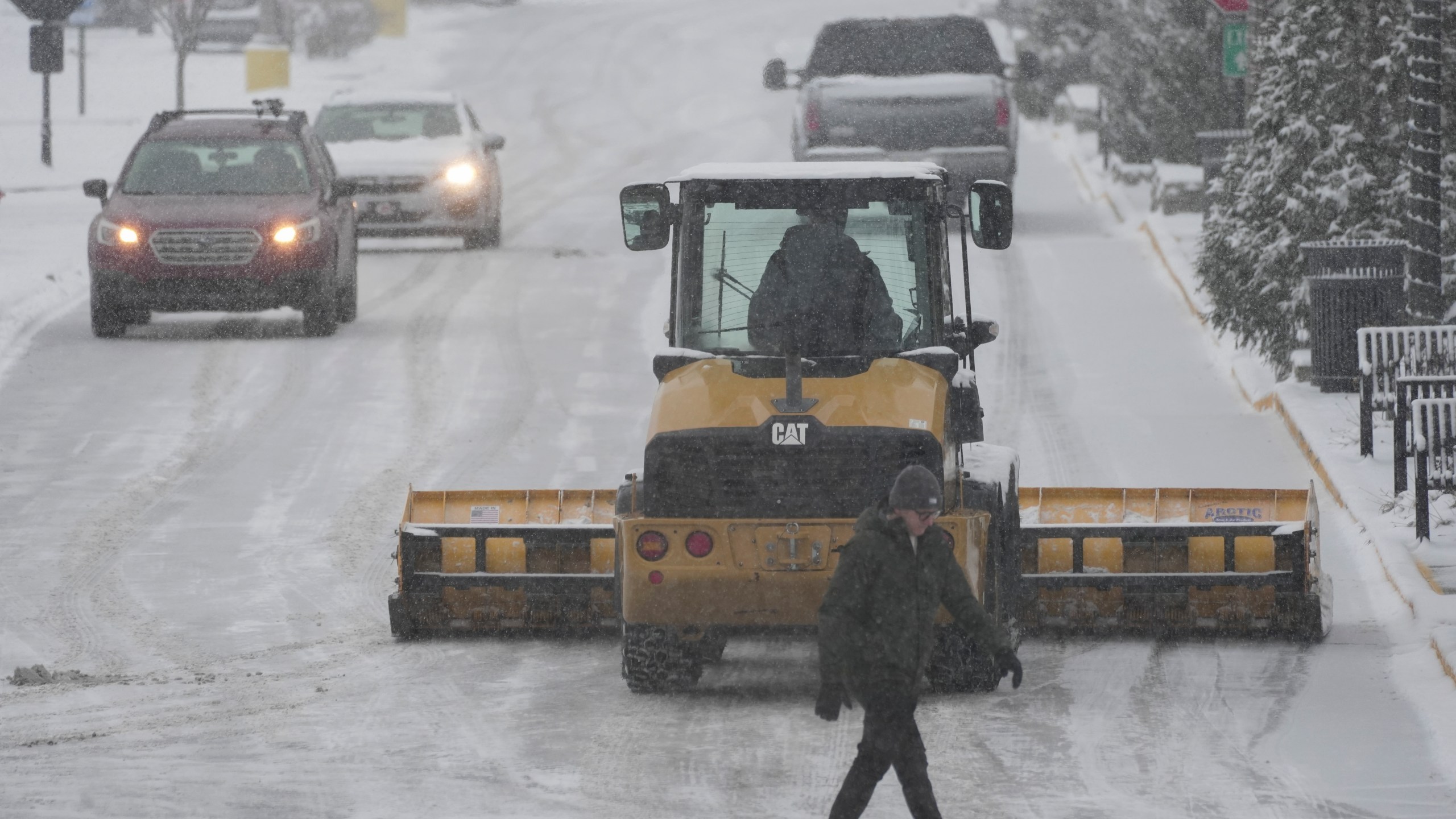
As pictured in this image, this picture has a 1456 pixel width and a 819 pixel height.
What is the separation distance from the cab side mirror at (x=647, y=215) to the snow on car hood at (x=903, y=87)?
14.0m

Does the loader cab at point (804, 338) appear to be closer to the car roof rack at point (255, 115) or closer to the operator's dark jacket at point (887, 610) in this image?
the operator's dark jacket at point (887, 610)

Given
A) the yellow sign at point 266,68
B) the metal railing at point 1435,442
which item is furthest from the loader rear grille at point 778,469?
the yellow sign at point 266,68

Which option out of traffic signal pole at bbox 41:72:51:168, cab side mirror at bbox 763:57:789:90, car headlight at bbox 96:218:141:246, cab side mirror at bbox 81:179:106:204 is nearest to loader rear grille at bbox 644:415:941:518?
car headlight at bbox 96:218:141:246

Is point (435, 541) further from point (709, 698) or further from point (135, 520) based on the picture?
point (135, 520)

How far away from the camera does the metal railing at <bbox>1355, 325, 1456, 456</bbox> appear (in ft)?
49.5

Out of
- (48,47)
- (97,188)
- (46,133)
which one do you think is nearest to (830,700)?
(97,188)

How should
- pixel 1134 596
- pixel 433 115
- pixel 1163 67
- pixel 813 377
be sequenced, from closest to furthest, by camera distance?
1. pixel 813 377
2. pixel 1134 596
3. pixel 433 115
4. pixel 1163 67

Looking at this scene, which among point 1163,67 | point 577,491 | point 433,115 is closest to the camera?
point 577,491

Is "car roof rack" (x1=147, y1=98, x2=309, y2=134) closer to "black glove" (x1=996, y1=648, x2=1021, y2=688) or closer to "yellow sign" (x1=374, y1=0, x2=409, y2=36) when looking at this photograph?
"black glove" (x1=996, y1=648, x2=1021, y2=688)

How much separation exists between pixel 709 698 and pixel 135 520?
524 cm

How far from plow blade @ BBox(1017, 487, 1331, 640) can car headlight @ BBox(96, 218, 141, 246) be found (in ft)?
36.2

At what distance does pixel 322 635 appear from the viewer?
1132cm

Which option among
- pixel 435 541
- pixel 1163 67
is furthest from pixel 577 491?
pixel 1163 67

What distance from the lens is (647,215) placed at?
1022cm
